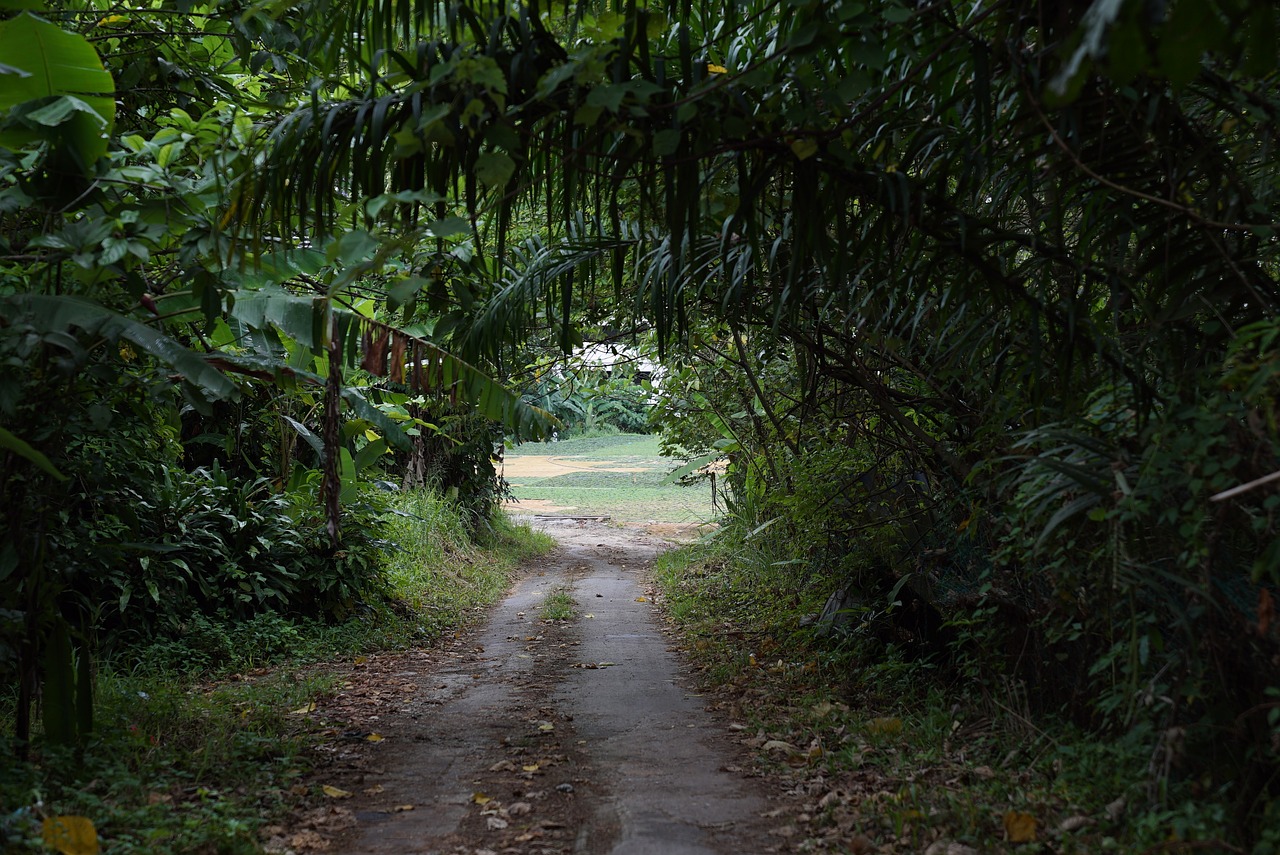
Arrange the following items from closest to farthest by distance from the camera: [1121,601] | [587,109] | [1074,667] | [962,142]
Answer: [587,109]
[1121,601]
[962,142]
[1074,667]

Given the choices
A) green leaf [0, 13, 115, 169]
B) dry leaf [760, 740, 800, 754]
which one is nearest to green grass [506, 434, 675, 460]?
dry leaf [760, 740, 800, 754]

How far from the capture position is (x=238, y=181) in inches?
144

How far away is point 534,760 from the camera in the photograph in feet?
15.2

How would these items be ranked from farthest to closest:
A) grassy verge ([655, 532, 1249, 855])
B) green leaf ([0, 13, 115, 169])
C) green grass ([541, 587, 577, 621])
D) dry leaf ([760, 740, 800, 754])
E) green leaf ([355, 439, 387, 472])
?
green grass ([541, 587, 577, 621]), green leaf ([355, 439, 387, 472]), dry leaf ([760, 740, 800, 754]), green leaf ([0, 13, 115, 169]), grassy verge ([655, 532, 1249, 855])

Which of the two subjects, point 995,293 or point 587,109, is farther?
point 995,293

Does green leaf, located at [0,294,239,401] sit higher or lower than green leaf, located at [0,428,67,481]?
higher

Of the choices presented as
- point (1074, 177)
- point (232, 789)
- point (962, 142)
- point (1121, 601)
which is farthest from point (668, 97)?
point (232, 789)

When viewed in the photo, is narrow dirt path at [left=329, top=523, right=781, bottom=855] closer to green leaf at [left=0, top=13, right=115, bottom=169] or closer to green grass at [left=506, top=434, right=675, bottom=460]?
green leaf at [left=0, top=13, right=115, bottom=169]

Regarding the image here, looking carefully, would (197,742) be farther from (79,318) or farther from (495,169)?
(495,169)

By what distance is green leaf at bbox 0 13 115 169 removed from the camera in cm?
398

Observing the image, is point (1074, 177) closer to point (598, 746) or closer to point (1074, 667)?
point (1074, 667)

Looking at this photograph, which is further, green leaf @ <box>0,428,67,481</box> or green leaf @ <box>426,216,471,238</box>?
green leaf @ <box>0,428,67,481</box>

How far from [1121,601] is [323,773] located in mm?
3361

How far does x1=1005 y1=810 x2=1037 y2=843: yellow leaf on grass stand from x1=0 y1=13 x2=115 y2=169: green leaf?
4.26 metres
